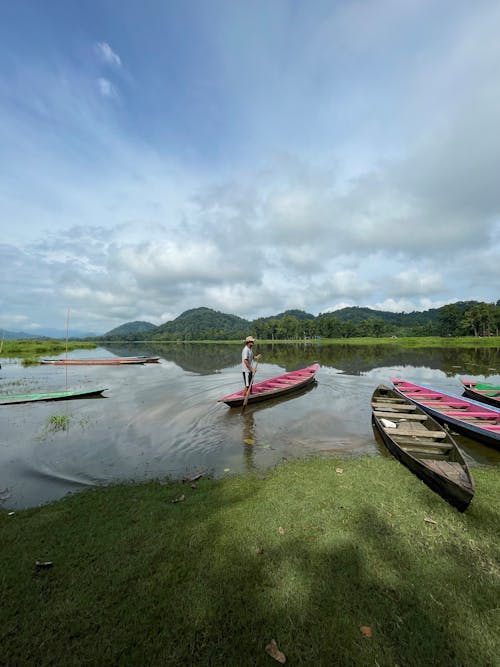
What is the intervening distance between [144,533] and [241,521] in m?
1.59

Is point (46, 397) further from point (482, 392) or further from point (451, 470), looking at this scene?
point (482, 392)

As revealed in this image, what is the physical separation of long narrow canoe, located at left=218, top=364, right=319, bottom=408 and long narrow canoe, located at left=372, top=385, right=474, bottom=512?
5445 millimetres

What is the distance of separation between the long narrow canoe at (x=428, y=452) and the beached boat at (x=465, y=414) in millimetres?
884

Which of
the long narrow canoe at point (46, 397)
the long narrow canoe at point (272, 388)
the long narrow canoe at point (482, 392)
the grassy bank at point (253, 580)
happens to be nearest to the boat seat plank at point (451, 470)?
the grassy bank at point (253, 580)

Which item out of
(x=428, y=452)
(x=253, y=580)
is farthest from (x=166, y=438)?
(x=428, y=452)

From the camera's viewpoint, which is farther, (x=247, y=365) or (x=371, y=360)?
(x=371, y=360)

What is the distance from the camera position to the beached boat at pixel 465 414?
29.0ft

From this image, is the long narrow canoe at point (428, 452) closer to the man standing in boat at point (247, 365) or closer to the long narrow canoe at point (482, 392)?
the man standing in boat at point (247, 365)

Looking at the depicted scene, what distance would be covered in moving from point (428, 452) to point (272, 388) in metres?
10.3

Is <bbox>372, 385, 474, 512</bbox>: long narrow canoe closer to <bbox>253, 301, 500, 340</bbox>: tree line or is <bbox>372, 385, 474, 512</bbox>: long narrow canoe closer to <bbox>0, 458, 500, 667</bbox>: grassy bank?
<bbox>0, 458, 500, 667</bbox>: grassy bank

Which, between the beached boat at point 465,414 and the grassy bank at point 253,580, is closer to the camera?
the grassy bank at point 253,580

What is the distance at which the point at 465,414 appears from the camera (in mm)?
10219

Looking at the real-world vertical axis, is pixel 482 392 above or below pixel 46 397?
above

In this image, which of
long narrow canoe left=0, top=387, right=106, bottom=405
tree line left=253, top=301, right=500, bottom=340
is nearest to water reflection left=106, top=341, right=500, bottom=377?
long narrow canoe left=0, top=387, right=106, bottom=405
